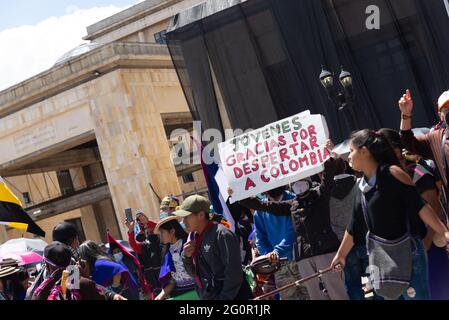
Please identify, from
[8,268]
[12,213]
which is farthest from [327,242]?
[12,213]

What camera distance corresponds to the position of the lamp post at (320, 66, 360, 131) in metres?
14.2

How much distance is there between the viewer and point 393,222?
4.94 meters

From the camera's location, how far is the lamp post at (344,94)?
1423 cm

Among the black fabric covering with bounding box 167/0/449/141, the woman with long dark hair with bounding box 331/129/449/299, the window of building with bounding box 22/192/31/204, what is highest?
the window of building with bounding box 22/192/31/204

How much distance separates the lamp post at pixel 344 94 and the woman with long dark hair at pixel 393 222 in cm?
928

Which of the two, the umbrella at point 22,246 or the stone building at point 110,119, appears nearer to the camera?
the umbrella at point 22,246

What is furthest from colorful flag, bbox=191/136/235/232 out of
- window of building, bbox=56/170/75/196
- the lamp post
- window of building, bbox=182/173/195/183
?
window of building, bbox=182/173/195/183

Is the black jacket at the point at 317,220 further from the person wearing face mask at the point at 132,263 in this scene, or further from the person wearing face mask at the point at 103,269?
the person wearing face mask at the point at 132,263

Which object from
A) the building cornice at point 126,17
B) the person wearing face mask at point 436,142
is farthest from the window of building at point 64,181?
the person wearing face mask at point 436,142

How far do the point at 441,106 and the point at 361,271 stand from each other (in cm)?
177

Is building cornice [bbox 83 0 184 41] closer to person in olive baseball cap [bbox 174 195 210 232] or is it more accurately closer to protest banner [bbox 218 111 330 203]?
protest banner [bbox 218 111 330 203]

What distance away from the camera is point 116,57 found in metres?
24.3

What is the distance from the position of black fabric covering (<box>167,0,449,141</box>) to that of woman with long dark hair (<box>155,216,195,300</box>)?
8351 millimetres

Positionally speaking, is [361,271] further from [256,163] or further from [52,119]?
[52,119]
